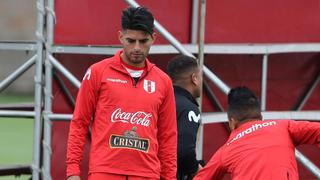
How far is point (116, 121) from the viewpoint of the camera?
6.15 meters

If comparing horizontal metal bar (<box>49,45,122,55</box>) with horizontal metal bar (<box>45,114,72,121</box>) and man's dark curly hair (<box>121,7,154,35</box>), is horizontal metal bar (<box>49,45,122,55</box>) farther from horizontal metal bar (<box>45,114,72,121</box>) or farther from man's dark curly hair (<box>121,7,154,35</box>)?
man's dark curly hair (<box>121,7,154,35</box>)

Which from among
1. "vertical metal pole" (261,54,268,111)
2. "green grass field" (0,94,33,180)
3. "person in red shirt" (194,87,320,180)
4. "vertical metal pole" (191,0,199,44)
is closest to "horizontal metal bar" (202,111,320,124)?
"vertical metal pole" (261,54,268,111)

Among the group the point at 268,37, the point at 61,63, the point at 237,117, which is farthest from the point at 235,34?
the point at 237,117

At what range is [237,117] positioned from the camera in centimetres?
621

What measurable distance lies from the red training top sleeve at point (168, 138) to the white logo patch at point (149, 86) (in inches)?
4.4

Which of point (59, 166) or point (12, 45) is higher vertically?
point (12, 45)

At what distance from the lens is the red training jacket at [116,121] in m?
6.14

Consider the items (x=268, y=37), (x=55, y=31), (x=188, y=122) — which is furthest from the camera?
(x=268, y=37)

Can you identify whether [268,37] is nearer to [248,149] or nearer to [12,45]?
[12,45]

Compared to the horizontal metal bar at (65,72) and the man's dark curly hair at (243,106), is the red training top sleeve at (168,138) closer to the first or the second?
the man's dark curly hair at (243,106)

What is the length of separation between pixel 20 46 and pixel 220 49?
1709 millimetres

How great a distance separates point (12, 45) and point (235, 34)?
2.00 m

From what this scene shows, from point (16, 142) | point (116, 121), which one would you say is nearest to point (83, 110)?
point (116, 121)

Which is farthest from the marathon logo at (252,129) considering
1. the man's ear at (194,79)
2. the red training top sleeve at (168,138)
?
the man's ear at (194,79)
